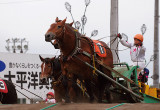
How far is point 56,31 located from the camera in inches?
326

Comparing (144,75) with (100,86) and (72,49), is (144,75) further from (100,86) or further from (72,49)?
(72,49)

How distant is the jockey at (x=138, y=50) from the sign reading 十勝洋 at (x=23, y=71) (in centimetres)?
683

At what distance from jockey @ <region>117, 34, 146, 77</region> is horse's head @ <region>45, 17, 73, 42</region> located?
2.71 metres

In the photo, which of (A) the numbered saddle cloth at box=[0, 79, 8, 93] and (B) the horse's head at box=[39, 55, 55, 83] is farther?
(B) the horse's head at box=[39, 55, 55, 83]

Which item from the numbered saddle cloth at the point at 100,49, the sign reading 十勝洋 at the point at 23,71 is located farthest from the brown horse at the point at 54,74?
the sign reading 十勝洋 at the point at 23,71

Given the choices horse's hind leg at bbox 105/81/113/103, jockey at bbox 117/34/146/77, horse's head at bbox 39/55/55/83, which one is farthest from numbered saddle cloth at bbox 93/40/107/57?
horse's head at bbox 39/55/55/83

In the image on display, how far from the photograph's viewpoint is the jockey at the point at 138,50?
10.8 metres

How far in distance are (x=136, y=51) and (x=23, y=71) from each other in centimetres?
721

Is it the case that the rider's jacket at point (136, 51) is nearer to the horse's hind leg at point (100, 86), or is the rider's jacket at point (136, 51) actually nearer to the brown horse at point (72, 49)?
the horse's hind leg at point (100, 86)

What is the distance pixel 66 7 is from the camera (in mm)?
10547

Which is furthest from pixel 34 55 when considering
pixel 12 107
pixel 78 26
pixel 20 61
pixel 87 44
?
pixel 12 107

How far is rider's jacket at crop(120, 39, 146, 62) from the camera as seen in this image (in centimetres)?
1082

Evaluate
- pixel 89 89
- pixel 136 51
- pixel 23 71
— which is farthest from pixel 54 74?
pixel 23 71

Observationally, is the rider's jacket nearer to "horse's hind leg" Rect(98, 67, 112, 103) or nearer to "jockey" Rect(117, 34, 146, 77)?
"jockey" Rect(117, 34, 146, 77)
